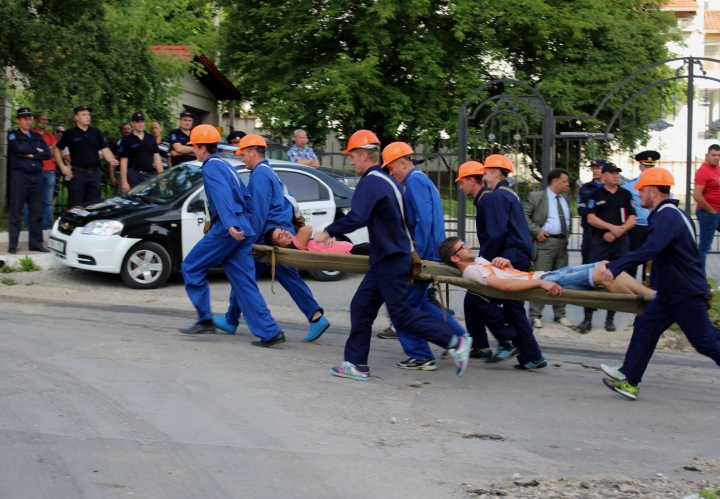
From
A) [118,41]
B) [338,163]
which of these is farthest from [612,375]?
[118,41]

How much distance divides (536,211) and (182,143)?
7.03m

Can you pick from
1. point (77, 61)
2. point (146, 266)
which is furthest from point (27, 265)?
point (77, 61)

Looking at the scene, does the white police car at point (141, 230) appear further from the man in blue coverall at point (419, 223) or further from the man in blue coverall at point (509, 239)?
the man in blue coverall at point (509, 239)

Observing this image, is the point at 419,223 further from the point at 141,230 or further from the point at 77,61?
the point at 77,61

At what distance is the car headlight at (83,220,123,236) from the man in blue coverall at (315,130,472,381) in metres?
4.83

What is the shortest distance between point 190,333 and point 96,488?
3.98 metres

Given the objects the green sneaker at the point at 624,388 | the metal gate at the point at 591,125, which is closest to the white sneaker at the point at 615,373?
the green sneaker at the point at 624,388

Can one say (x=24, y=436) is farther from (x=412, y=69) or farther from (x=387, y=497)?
(x=412, y=69)

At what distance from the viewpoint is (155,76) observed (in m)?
16.3

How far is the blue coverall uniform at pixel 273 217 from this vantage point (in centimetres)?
841

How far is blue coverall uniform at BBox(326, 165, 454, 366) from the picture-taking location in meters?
6.91

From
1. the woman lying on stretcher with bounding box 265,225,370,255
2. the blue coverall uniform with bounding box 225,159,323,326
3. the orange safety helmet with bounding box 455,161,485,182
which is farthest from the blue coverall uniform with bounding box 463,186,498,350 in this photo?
the blue coverall uniform with bounding box 225,159,323,326

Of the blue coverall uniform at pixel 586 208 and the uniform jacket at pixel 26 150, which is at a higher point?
the uniform jacket at pixel 26 150

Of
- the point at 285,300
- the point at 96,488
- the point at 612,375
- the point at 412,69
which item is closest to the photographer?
the point at 96,488
